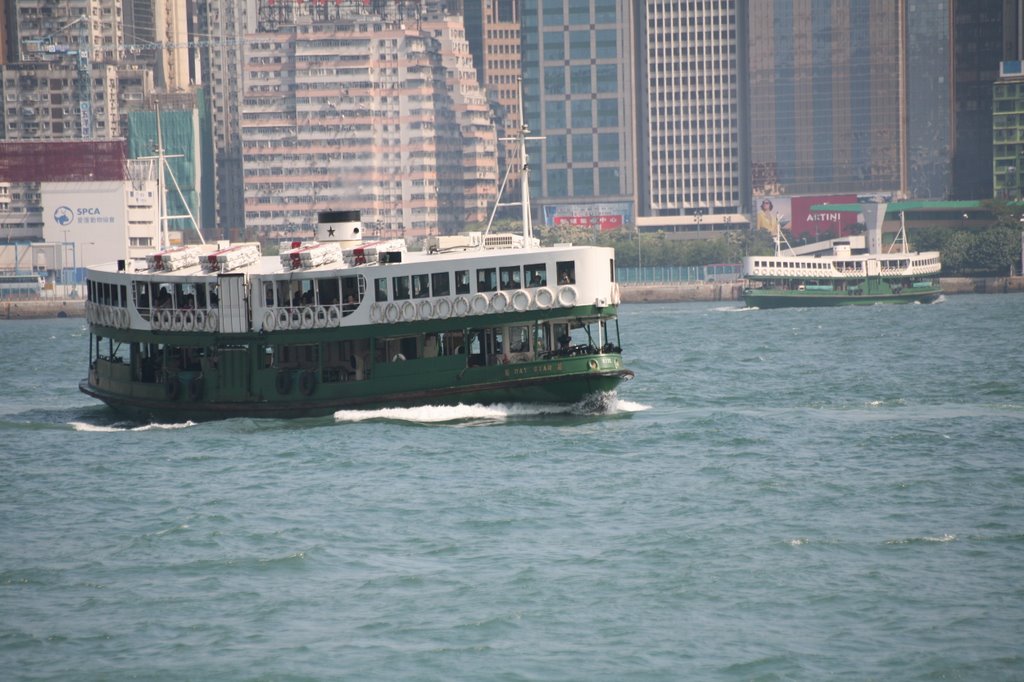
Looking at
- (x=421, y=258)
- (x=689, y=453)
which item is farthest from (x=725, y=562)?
(x=421, y=258)

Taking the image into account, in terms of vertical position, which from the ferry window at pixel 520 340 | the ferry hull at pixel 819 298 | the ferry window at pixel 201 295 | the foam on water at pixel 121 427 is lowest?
the ferry hull at pixel 819 298

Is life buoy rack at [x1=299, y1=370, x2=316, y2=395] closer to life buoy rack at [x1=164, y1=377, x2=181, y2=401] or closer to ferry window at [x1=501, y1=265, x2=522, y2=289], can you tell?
life buoy rack at [x1=164, y1=377, x2=181, y2=401]

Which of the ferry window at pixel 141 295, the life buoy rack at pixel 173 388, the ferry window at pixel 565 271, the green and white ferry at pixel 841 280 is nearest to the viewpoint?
the ferry window at pixel 565 271

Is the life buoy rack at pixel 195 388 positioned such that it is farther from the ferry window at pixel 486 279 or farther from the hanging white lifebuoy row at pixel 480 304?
the ferry window at pixel 486 279

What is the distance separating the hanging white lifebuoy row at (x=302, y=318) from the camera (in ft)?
158

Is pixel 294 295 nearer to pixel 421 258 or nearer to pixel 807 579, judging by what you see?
pixel 421 258

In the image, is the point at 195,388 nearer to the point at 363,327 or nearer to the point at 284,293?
the point at 284,293

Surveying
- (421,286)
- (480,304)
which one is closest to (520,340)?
(480,304)

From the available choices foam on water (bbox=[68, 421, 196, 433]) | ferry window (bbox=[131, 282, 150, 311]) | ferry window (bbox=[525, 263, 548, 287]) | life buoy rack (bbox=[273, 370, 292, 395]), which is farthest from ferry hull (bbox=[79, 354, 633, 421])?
ferry window (bbox=[131, 282, 150, 311])

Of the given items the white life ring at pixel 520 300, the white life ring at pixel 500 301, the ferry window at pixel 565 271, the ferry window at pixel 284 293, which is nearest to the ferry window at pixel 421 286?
the white life ring at pixel 500 301

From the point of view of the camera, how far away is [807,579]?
29359 mm

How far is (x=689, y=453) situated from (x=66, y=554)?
16830 millimetres

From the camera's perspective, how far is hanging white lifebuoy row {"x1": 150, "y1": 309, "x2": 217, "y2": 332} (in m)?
49.4

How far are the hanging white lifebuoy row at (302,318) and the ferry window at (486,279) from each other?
168 inches
